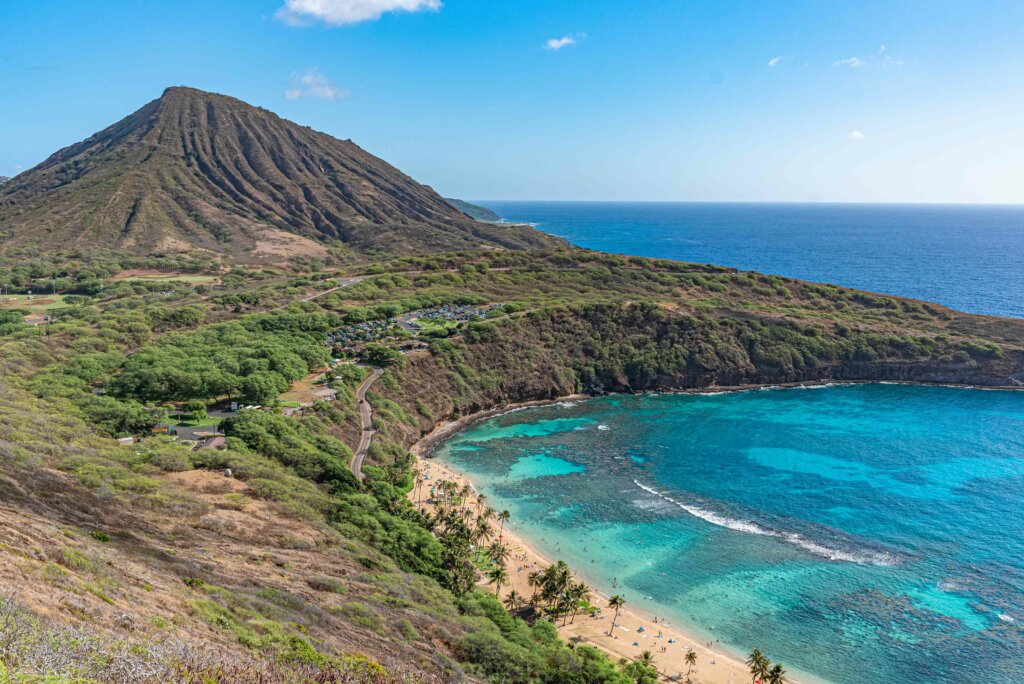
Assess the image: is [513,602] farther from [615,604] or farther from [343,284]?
[343,284]

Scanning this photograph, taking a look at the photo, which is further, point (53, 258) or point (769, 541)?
point (53, 258)

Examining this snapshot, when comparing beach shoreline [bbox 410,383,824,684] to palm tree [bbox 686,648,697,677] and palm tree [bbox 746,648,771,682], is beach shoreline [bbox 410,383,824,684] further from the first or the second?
palm tree [bbox 746,648,771,682]

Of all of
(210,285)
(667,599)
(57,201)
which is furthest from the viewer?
(57,201)

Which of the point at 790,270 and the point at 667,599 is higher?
the point at 790,270

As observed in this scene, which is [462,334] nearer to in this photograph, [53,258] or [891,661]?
[891,661]

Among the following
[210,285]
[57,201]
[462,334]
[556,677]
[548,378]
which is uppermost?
[57,201]

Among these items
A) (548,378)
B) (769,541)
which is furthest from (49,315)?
(769,541)

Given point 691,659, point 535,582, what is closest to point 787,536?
point 691,659
